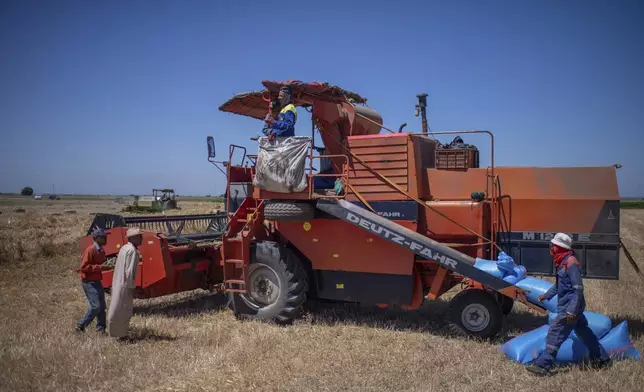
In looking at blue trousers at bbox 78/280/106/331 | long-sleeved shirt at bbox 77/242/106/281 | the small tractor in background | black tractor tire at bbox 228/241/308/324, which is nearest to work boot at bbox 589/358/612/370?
black tractor tire at bbox 228/241/308/324

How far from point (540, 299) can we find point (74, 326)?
6.73m

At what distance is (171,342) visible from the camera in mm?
7344

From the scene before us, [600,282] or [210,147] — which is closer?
[210,147]

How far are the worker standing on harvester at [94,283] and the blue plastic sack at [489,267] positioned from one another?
548 centimetres

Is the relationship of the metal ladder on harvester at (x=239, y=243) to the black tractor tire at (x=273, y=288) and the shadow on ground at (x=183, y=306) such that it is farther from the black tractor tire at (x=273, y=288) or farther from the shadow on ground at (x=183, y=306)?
the shadow on ground at (x=183, y=306)

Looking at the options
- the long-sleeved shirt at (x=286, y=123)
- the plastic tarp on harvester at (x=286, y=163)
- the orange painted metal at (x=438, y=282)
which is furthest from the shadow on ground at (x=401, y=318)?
the long-sleeved shirt at (x=286, y=123)

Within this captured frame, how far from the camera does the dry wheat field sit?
5727mm

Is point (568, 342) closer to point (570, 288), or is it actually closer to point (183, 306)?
point (570, 288)

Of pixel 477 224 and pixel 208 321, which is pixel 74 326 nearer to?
pixel 208 321

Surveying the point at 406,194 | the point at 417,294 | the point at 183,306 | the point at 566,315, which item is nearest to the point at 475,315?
the point at 417,294

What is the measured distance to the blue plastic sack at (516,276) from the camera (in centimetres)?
710

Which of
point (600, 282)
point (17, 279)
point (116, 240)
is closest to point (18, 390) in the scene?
point (116, 240)

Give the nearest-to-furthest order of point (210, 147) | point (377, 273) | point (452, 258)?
point (452, 258)
point (377, 273)
point (210, 147)

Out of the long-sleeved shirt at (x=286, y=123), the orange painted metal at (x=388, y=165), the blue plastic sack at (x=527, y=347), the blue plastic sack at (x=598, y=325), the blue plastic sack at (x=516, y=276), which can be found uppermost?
the long-sleeved shirt at (x=286, y=123)
